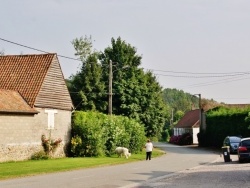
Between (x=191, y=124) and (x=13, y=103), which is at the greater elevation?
(x=191, y=124)

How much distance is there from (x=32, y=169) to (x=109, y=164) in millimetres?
7548

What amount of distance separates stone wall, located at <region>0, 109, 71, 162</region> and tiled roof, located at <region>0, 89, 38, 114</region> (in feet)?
1.45

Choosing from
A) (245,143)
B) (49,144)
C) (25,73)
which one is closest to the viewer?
(245,143)

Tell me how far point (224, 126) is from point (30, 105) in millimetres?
29818

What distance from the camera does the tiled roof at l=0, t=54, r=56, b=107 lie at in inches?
1582

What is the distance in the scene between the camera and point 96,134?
139 feet

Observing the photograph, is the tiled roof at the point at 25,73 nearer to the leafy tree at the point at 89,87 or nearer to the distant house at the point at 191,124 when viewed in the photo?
the leafy tree at the point at 89,87

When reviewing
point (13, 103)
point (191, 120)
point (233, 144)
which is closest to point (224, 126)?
point (233, 144)

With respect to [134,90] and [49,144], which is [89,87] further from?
[49,144]

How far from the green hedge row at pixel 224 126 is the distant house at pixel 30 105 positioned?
22.7 meters

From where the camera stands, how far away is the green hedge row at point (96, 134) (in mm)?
42438

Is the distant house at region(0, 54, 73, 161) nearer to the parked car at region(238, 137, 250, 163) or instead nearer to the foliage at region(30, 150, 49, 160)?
the foliage at region(30, 150, 49, 160)

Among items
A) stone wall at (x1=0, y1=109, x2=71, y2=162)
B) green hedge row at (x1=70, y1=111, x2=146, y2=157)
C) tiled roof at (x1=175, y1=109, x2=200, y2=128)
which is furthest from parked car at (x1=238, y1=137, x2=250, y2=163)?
tiled roof at (x1=175, y1=109, x2=200, y2=128)

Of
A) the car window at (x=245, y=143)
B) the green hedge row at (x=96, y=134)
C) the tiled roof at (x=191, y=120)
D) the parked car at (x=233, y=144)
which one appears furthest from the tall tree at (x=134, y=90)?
the car window at (x=245, y=143)
